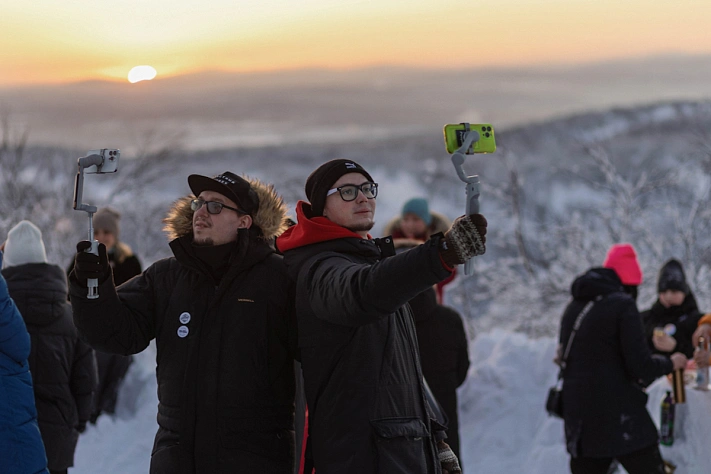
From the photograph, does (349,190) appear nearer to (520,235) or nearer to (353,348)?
(353,348)

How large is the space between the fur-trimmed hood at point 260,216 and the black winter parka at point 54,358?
5.53 ft

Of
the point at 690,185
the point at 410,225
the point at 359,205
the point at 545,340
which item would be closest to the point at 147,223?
the point at 690,185

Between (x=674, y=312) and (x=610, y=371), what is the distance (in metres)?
2.26

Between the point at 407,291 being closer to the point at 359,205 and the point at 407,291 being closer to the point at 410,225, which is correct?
the point at 359,205

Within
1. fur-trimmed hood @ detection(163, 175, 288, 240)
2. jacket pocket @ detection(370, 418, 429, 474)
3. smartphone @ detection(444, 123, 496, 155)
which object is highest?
smartphone @ detection(444, 123, 496, 155)

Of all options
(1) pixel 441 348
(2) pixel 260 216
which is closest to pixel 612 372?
(1) pixel 441 348

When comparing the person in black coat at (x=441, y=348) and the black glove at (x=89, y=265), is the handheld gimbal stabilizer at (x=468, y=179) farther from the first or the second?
the person in black coat at (x=441, y=348)

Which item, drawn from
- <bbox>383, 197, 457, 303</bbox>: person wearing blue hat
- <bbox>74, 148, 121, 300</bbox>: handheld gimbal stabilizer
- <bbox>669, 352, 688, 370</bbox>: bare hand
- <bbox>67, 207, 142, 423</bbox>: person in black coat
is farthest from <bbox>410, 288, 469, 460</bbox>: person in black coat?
<bbox>67, 207, 142, 423</bbox>: person in black coat

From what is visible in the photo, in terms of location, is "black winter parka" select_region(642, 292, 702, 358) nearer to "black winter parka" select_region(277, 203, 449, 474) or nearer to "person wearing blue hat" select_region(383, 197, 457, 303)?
"person wearing blue hat" select_region(383, 197, 457, 303)

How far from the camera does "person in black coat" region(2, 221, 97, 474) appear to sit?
221 inches

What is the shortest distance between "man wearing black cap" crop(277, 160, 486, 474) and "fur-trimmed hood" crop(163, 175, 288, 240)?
392 mm

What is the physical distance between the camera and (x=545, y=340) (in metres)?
10.4

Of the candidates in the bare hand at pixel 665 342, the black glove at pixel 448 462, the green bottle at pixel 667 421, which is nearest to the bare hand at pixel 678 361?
the green bottle at pixel 667 421

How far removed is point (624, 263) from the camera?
6.35 m
